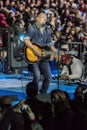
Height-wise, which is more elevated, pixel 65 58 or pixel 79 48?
pixel 79 48

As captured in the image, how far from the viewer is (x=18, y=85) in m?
8.92

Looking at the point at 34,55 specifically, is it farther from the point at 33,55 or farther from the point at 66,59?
the point at 66,59

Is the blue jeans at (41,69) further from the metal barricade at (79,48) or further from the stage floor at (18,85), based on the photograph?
the metal barricade at (79,48)

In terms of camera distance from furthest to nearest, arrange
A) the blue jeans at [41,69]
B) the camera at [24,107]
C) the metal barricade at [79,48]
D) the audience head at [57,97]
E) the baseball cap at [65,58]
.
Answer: the metal barricade at [79,48] → the baseball cap at [65,58] → the blue jeans at [41,69] → the audience head at [57,97] → the camera at [24,107]

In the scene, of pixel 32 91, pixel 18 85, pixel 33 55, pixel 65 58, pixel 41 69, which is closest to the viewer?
pixel 32 91

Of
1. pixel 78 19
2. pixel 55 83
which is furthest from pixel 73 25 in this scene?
pixel 55 83

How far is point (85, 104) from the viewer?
4.03 m

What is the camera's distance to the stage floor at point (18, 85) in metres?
7.69

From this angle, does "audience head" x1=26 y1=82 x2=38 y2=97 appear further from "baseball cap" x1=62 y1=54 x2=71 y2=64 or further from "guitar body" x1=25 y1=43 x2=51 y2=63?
"baseball cap" x1=62 y1=54 x2=71 y2=64

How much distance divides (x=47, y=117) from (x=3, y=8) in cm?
911

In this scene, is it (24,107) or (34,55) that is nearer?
(24,107)

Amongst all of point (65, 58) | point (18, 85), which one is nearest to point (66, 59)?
point (65, 58)

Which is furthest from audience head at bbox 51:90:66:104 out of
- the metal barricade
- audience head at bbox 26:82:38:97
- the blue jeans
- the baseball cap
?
the metal barricade

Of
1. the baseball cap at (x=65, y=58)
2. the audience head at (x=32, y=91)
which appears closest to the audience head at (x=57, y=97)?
the audience head at (x=32, y=91)
